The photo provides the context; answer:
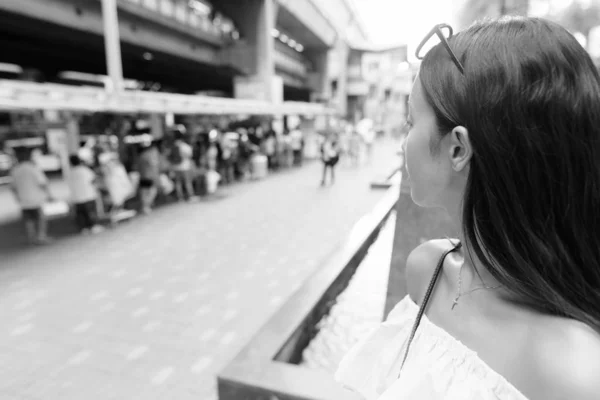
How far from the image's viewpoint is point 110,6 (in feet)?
28.7

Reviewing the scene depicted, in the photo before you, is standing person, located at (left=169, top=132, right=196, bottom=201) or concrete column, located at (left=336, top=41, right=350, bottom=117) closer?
standing person, located at (left=169, top=132, right=196, bottom=201)

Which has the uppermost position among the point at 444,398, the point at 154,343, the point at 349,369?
the point at 444,398

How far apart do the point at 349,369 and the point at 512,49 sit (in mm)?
881

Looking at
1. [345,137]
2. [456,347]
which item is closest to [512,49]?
[456,347]

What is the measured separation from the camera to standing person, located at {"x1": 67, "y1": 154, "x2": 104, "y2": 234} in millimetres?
6676

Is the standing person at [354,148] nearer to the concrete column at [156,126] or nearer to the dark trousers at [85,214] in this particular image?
the concrete column at [156,126]

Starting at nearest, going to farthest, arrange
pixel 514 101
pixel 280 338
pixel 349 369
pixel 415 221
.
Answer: pixel 514 101
pixel 349 369
pixel 415 221
pixel 280 338

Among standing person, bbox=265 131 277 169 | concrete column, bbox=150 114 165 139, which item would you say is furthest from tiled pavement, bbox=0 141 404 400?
standing person, bbox=265 131 277 169

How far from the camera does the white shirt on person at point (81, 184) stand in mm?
6666

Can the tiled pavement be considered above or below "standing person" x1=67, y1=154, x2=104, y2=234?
below

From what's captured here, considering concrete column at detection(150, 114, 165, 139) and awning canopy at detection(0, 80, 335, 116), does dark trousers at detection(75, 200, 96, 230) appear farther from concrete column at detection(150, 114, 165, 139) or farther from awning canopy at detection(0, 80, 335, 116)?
concrete column at detection(150, 114, 165, 139)

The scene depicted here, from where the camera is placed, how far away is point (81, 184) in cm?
667

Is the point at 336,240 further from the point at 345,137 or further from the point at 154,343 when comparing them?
the point at 345,137

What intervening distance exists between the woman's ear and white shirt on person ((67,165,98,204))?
23.3ft
